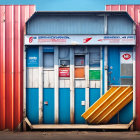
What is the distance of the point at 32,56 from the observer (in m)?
8.03

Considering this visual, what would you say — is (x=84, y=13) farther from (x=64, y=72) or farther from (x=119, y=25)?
(x=64, y=72)

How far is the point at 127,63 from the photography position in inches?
316

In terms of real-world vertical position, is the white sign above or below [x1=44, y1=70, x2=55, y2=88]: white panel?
above

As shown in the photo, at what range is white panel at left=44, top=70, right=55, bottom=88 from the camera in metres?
8.04

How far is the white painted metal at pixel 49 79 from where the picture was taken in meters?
8.04

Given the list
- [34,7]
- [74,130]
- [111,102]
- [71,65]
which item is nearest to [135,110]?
[111,102]

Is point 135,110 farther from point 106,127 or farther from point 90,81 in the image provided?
point 90,81

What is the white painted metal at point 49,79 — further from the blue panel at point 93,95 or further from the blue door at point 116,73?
the blue door at point 116,73

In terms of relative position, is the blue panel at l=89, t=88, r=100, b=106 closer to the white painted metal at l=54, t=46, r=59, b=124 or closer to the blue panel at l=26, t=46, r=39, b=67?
the white painted metal at l=54, t=46, r=59, b=124

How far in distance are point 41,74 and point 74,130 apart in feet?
8.51

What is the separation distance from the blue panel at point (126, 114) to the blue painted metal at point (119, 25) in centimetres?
293

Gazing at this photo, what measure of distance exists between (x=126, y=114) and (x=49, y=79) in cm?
344

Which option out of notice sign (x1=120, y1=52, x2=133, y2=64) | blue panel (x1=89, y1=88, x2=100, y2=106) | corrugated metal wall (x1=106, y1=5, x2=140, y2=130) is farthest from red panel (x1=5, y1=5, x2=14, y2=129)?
notice sign (x1=120, y1=52, x2=133, y2=64)

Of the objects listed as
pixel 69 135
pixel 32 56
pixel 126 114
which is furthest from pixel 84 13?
pixel 69 135
